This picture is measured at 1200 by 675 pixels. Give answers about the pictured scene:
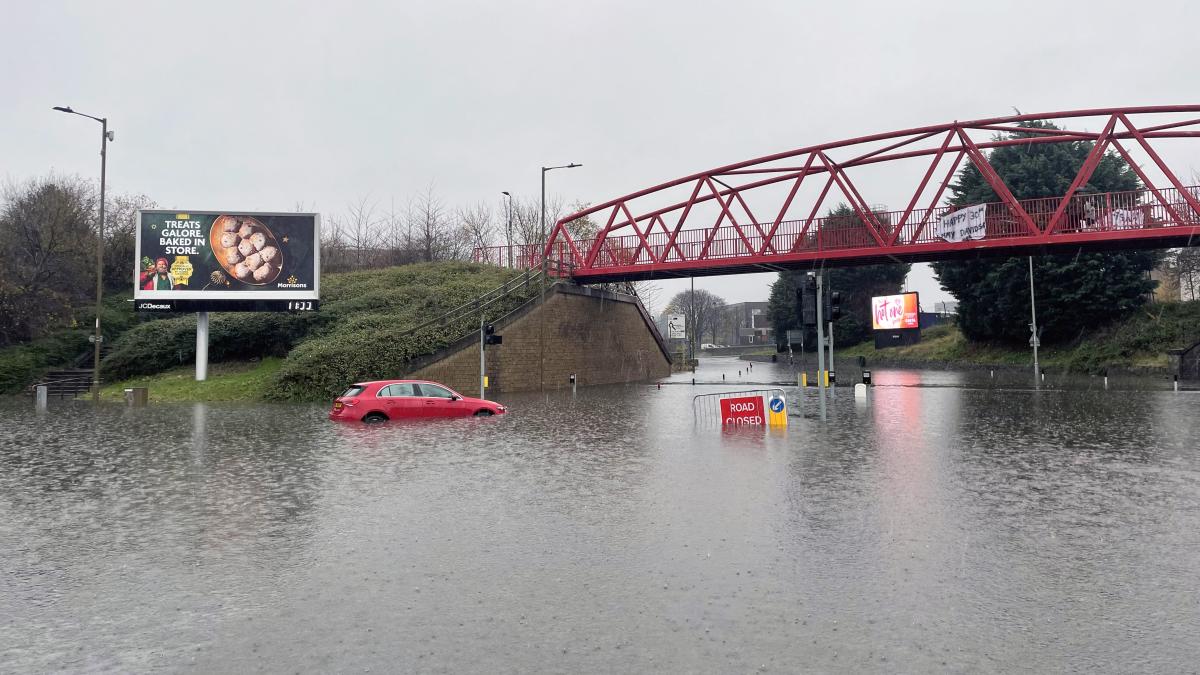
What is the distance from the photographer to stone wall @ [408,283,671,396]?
105 feet

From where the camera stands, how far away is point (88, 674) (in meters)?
4.44

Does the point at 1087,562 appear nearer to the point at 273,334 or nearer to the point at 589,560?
the point at 589,560

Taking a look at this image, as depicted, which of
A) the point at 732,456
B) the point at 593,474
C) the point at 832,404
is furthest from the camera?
the point at 832,404

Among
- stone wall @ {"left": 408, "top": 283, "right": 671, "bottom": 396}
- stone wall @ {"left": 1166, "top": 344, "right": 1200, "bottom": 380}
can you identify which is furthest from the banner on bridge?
stone wall @ {"left": 408, "top": 283, "right": 671, "bottom": 396}

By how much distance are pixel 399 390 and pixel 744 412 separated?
8890mm

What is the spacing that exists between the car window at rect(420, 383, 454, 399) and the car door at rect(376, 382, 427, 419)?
308 millimetres

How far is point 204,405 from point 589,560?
24.3 meters

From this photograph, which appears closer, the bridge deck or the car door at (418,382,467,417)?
the car door at (418,382,467,417)

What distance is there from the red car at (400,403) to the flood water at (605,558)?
5237mm

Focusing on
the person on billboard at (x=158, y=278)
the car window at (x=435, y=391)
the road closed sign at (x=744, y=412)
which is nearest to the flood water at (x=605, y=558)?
the road closed sign at (x=744, y=412)

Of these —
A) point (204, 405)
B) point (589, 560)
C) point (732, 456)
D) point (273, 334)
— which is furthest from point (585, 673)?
point (273, 334)

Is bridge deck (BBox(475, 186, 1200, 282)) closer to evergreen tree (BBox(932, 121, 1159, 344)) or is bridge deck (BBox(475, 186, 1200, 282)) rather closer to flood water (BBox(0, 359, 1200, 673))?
Result: evergreen tree (BBox(932, 121, 1159, 344))

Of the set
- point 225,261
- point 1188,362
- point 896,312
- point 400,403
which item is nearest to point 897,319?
point 896,312

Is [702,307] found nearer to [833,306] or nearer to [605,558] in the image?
Result: [833,306]
